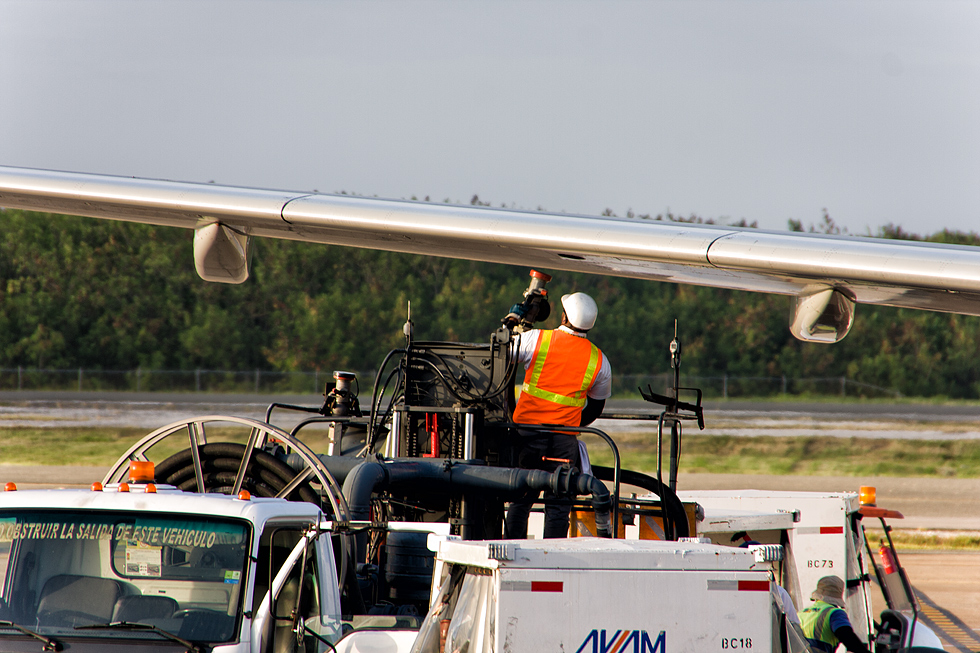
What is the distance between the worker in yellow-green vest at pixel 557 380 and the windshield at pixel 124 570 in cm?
347

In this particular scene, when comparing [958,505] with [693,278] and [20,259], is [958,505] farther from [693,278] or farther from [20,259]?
[20,259]

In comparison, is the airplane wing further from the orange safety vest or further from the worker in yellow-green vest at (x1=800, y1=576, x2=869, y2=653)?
the worker in yellow-green vest at (x1=800, y1=576, x2=869, y2=653)

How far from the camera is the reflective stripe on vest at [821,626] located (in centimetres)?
784

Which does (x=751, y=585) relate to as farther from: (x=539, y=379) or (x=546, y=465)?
(x=539, y=379)

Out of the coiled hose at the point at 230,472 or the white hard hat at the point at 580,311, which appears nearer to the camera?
the coiled hose at the point at 230,472

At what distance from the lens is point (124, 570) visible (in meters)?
4.68

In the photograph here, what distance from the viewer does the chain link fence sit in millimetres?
45062

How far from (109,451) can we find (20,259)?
26.7 m

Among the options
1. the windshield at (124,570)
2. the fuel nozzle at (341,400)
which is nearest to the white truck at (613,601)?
the windshield at (124,570)

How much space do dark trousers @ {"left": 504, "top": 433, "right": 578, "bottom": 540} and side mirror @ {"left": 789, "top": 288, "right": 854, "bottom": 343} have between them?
7.13 ft

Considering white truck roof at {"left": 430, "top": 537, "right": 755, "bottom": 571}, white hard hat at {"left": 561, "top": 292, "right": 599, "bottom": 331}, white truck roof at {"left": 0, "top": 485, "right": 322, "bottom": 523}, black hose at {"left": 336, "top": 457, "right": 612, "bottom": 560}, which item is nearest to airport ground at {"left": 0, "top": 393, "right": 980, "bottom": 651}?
white hard hat at {"left": 561, "top": 292, "right": 599, "bottom": 331}

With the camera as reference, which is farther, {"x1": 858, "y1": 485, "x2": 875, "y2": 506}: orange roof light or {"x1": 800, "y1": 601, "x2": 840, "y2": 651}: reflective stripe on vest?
{"x1": 858, "y1": 485, "x2": 875, "y2": 506}: orange roof light

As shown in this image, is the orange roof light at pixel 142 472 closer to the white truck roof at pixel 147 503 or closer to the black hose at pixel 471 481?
the white truck roof at pixel 147 503

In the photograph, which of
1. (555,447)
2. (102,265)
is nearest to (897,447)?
Answer: (555,447)
